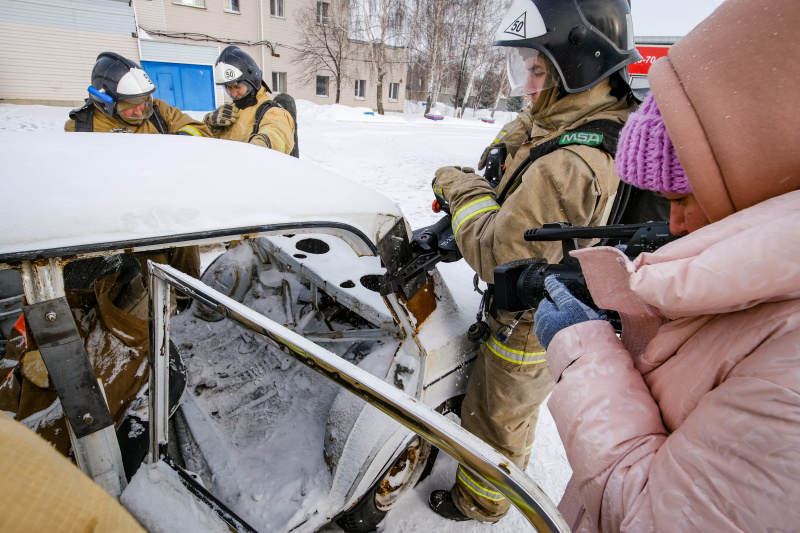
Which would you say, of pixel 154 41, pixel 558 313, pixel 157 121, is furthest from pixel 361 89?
pixel 558 313

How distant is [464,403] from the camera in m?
1.97

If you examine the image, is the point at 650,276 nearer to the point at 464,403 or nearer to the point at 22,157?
the point at 464,403

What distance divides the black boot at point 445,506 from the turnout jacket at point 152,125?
11.3 ft

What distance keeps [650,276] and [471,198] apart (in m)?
1.08

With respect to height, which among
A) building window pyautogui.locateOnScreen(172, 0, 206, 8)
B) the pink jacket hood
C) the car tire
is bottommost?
the car tire

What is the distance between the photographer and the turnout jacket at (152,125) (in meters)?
3.49

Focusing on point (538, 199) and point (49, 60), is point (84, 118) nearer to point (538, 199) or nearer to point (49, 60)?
point (538, 199)

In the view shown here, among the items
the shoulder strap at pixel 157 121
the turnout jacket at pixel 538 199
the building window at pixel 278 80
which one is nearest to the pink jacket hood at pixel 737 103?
the turnout jacket at pixel 538 199

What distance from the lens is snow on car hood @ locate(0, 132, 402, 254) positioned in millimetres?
949

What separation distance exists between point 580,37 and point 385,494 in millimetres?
2127

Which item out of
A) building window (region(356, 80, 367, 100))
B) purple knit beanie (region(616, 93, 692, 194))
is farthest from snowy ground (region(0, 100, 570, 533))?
building window (region(356, 80, 367, 100))

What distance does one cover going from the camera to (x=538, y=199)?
1.44 metres

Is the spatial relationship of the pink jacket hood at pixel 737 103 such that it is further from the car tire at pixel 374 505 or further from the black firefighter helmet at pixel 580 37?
the car tire at pixel 374 505

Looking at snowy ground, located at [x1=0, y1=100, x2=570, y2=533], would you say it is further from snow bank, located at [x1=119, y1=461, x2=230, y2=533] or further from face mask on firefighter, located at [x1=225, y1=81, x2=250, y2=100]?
face mask on firefighter, located at [x1=225, y1=81, x2=250, y2=100]
